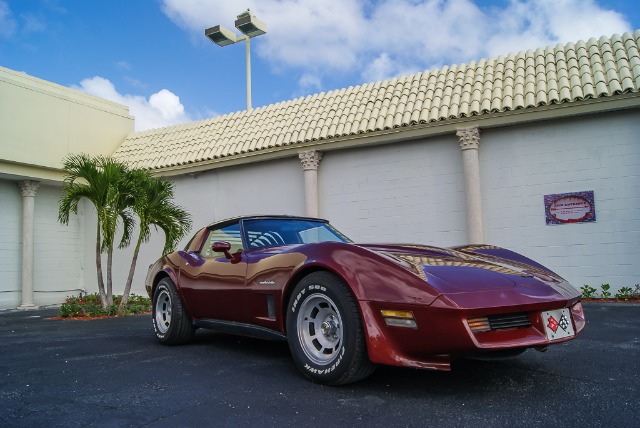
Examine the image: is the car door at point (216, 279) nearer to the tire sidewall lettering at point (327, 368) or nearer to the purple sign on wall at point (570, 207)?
the tire sidewall lettering at point (327, 368)

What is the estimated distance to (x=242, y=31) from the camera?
53.2ft

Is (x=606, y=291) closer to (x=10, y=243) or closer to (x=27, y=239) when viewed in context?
(x=27, y=239)

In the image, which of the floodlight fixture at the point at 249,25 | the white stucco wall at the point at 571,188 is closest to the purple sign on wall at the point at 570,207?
the white stucco wall at the point at 571,188

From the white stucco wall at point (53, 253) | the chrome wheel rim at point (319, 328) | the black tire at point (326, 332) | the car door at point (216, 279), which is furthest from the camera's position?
the white stucco wall at point (53, 253)

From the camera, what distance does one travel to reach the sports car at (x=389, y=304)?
286 cm

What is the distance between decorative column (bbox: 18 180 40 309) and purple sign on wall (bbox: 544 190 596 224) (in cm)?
1212

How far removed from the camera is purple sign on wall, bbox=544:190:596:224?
861cm

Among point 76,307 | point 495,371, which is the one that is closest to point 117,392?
point 495,371

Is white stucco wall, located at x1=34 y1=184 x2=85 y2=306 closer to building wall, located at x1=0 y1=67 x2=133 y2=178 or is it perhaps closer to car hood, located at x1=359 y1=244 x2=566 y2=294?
building wall, located at x1=0 y1=67 x2=133 y2=178

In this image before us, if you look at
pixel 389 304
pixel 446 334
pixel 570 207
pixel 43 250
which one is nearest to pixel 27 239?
pixel 43 250

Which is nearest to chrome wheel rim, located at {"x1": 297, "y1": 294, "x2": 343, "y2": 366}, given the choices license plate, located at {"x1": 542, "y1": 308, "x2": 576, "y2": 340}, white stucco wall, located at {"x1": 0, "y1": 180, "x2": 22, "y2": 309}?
license plate, located at {"x1": 542, "y1": 308, "x2": 576, "y2": 340}

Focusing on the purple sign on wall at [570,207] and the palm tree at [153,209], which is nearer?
the purple sign on wall at [570,207]

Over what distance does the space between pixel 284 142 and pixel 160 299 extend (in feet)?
20.4

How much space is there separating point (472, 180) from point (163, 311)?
6114 millimetres
